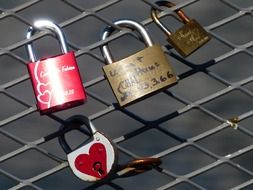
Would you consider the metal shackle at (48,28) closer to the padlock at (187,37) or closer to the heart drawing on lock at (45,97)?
the heart drawing on lock at (45,97)

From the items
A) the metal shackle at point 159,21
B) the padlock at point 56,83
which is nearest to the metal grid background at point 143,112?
the metal shackle at point 159,21

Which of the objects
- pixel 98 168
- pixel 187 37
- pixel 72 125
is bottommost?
pixel 98 168

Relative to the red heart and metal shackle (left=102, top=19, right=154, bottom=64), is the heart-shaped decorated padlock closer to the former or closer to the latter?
the red heart

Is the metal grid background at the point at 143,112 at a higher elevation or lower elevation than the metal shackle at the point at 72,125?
higher

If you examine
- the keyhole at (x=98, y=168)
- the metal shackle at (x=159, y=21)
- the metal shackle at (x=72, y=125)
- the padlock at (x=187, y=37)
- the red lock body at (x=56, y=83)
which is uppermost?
the metal shackle at (x=159, y=21)

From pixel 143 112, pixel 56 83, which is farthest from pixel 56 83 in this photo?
pixel 143 112

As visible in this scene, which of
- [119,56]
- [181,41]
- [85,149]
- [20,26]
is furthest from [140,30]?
[20,26]

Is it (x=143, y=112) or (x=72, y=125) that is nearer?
(x=72, y=125)

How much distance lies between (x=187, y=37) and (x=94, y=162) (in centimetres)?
31

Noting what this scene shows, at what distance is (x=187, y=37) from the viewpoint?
173cm

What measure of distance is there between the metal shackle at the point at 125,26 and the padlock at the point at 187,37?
1.6 inches

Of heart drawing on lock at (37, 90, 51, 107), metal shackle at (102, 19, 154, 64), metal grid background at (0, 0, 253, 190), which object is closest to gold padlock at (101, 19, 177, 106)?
metal shackle at (102, 19, 154, 64)

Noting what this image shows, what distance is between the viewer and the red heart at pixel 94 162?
1.65m

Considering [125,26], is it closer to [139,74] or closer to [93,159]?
[139,74]
